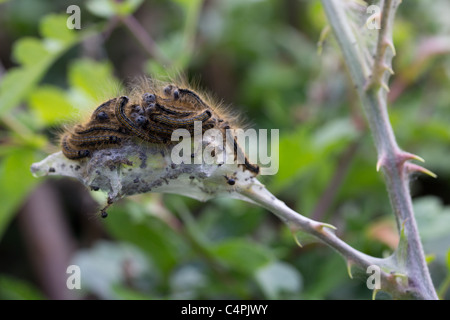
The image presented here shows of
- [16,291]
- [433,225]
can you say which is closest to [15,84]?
[16,291]

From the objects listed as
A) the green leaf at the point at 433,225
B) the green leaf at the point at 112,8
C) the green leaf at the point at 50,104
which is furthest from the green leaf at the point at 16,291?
the green leaf at the point at 433,225

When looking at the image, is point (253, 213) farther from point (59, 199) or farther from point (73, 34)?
point (59, 199)

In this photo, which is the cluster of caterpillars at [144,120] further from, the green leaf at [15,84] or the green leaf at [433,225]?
the green leaf at [433,225]

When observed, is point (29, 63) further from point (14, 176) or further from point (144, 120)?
point (144, 120)

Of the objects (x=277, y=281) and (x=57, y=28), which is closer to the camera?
(x=277, y=281)

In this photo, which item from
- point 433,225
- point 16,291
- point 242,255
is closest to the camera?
point 242,255

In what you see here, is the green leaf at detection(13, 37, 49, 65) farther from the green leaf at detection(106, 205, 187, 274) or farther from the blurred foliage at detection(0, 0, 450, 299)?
the green leaf at detection(106, 205, 187, 274)
